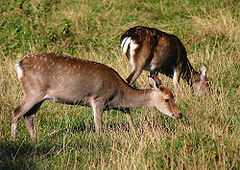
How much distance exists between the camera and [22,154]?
4.91 m

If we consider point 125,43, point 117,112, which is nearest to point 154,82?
point 117,112

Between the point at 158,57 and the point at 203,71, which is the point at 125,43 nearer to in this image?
the point at 158,57

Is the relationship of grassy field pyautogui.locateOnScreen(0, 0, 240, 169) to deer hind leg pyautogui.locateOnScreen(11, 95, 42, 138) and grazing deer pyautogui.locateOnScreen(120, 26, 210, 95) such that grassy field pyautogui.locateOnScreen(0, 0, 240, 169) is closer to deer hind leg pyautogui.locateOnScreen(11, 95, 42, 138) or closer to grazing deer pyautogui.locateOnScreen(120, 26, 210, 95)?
deer hind leg pyautogui.locateOnScreen(11, 95, 42, 138)

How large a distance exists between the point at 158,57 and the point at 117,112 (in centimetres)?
193

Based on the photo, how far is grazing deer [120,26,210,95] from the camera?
747 cm

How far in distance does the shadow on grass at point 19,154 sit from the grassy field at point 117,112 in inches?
0.5

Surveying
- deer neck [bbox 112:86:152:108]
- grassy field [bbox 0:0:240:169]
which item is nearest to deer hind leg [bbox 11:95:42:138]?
grassy field [bbox 0:0:240:169]

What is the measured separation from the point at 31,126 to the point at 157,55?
306 centimetres

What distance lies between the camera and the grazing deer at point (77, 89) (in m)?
5.49

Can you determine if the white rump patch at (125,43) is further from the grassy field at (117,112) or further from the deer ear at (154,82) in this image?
the deer ear at (154,82)

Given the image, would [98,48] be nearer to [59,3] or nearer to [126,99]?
[59,3]

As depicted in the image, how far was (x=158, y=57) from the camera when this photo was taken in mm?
7859

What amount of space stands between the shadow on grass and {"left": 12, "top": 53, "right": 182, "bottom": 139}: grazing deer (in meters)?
0.38

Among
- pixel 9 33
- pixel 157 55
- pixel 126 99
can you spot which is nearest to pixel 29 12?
pixel 9 33
